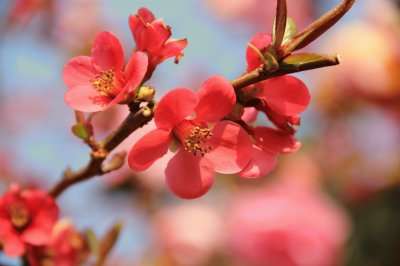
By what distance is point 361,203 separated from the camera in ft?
4.80

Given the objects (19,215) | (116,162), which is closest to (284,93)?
(116,162)

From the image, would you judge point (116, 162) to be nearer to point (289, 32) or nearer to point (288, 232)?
point (289, 32)

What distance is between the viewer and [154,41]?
1.36 ft

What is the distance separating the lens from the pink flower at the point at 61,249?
53 centimetres

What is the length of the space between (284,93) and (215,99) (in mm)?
58

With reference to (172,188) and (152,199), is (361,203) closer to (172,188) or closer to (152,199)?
(152,199)

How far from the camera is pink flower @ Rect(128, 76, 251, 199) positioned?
387 millimetres

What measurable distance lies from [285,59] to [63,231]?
0.28m

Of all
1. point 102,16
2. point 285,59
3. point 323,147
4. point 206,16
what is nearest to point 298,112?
point 285,59

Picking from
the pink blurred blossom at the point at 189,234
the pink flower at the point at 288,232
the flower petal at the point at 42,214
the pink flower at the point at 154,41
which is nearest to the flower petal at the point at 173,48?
the pink flower at the point at 154,41

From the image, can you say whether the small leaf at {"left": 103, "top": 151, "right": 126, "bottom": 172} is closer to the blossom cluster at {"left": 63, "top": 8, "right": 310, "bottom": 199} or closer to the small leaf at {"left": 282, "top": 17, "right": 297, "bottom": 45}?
the blossom cluster at {"left": 63, "top": 8, "right": 310, "bottom": 199}

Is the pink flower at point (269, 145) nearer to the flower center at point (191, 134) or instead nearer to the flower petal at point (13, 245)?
the flower center at point (191, 134)

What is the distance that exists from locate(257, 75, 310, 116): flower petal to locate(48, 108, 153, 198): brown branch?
0.09 metres

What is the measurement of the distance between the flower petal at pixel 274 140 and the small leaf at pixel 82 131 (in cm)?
12
